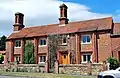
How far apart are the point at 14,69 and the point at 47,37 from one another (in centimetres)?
833

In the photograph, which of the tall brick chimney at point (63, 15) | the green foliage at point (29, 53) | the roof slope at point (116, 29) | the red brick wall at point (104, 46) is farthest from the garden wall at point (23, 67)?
the roof slope at point (116, 29)

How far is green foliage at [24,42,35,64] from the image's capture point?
48.2 meters

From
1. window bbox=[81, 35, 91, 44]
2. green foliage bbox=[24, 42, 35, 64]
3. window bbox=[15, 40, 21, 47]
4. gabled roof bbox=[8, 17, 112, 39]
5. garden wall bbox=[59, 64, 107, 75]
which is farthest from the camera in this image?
window bbox=[15, 40, 21, 47]

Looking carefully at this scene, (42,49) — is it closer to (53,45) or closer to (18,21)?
(53,45)

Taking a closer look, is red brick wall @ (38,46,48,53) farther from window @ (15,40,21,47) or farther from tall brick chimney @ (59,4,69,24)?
tall brick chimney @ (59,4,69,24)

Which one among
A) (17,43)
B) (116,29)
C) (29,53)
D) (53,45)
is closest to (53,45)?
(53,45)

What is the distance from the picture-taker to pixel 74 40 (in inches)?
1727

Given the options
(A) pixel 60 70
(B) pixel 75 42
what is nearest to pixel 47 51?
(B) pixel 75 42

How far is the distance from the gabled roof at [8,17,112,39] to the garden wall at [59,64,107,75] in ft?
28.0

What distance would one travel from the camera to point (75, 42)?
43.7 metres

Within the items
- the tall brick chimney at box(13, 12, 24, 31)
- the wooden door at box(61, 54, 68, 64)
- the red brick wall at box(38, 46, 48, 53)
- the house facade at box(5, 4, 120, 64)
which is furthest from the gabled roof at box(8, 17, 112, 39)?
the wooden door at box(61, 54, 68, 64)

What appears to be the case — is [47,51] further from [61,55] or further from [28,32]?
[28,32]

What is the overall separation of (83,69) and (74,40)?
9383 millimetres

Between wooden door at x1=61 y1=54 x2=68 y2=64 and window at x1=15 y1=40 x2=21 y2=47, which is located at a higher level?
window at x1=15 y1=40 x2=21 y2=47
